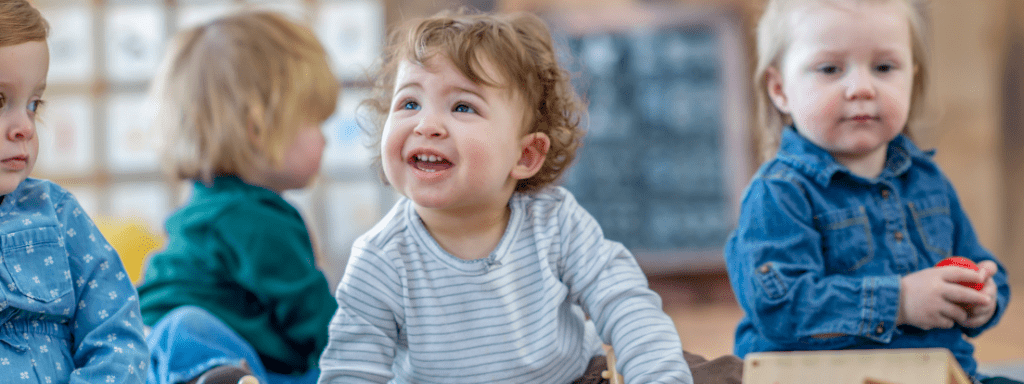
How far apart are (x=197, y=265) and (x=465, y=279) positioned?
614 millimetres

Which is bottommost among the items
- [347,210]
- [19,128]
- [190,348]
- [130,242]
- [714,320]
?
[714,320]

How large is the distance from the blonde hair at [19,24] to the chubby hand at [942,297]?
99cm

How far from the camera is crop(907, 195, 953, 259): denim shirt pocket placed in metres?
1.08

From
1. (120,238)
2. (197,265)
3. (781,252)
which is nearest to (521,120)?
(781,252)

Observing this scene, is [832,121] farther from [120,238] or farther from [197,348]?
[120,238]

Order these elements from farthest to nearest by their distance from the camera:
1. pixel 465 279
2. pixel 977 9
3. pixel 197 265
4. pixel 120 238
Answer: pixel 977 9, pixel 120 238, pixel 197 265, pixel 465 279

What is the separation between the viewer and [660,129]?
2.86 metres

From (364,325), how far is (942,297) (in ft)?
2.22

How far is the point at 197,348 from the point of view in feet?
3.56

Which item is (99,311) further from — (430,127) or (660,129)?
(660,129)

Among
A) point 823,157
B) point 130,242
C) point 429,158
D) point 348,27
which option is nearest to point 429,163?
point 429,158

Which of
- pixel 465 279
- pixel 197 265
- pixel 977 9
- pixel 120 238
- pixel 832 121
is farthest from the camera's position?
pixel 977 9

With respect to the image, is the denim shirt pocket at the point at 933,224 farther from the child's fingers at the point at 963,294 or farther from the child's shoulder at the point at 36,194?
the child's shoulder at the point at 36,194

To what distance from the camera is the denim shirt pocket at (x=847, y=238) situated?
1041 millimetres
